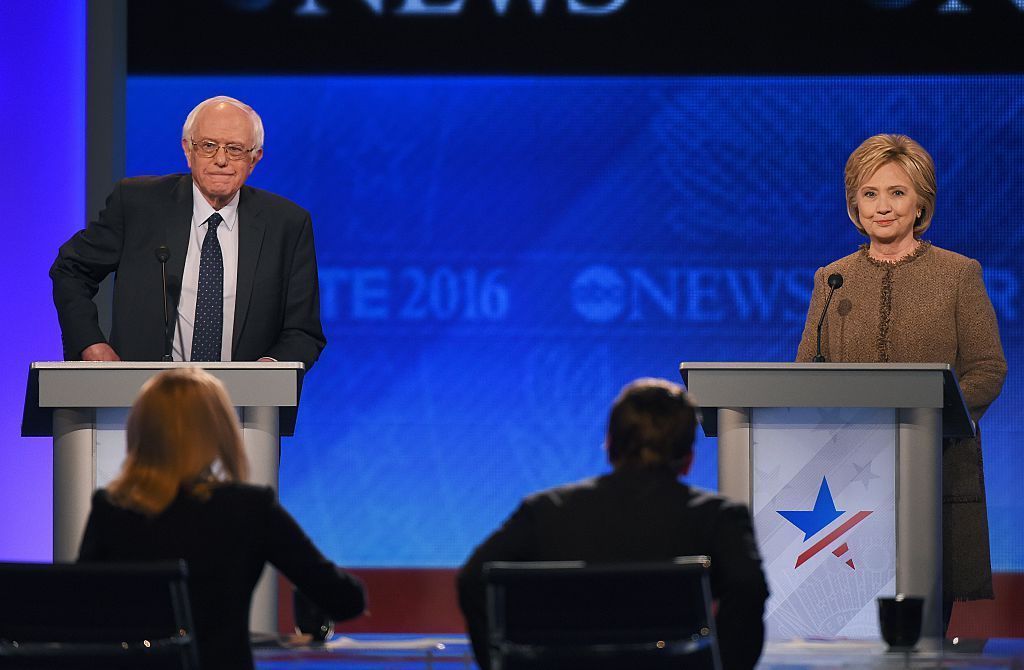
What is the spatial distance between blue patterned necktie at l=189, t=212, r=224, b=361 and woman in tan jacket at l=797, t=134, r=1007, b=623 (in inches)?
58.0

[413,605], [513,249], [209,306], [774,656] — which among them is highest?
[513,249]

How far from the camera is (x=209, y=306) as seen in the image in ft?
12.8

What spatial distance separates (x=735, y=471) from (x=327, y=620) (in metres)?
1.03

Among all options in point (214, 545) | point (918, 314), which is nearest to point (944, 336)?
point (918, 314)


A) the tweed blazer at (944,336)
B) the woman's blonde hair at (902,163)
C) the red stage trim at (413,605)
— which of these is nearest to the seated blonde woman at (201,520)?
the tweed blazer at (944,336)

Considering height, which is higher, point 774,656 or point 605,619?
point 605,619

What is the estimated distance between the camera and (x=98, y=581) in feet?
7.07

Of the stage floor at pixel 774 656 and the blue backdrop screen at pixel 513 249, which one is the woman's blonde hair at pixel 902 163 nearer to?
the stage floor at pixel 774 656

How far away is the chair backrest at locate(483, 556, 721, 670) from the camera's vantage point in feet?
6.97

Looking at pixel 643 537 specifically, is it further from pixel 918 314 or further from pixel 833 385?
pixel 918 314

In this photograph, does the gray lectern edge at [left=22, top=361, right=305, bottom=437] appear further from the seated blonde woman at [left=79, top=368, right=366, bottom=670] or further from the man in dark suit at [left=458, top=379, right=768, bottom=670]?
the man in dark suit at [left=458, top=379, right=768, bottom=670]

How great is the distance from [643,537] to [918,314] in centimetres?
169

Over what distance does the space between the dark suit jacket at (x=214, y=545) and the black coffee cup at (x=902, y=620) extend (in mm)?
1000

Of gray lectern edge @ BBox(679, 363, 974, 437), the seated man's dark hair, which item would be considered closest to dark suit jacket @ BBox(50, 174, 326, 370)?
gray lectern edge @ BBox(679, 363, 974, 437)
